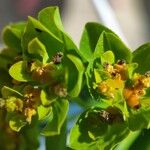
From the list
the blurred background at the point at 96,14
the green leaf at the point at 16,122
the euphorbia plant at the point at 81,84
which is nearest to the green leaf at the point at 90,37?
the euphorbia plant at the point at 81,84

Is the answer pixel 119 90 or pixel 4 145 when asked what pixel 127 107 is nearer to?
pixel 119 90

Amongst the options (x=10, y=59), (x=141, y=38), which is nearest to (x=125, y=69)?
(x=10, y=59)

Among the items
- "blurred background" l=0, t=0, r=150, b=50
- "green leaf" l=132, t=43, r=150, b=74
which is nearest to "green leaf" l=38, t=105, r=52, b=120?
"green leaf" l=132, t=43, r=150, b=74

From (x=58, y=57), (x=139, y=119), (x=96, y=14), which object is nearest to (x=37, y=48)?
(x=58, y=57)

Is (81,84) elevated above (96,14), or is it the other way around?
(96,14)

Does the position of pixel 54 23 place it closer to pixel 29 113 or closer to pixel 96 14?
pixel 29 113

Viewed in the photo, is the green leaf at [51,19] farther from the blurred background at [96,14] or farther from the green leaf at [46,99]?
the blurred background at [96,14]
